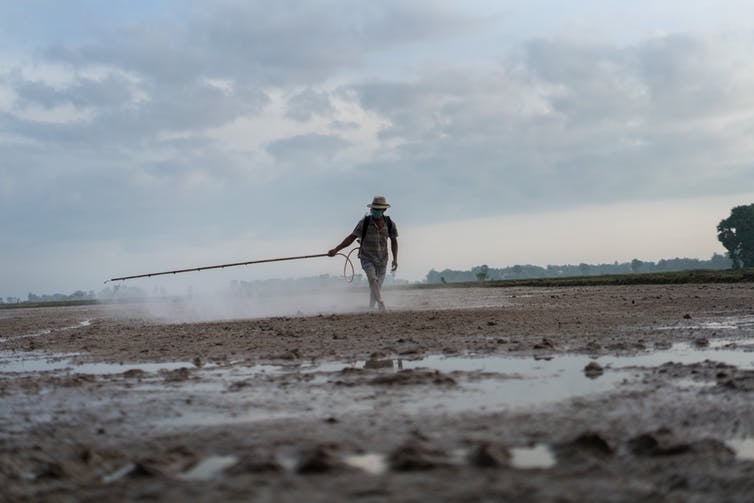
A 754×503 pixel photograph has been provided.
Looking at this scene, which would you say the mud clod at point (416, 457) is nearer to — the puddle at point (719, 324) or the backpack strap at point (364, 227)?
the puddle at point (719, 324)

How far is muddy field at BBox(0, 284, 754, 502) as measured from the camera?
3.34 meters

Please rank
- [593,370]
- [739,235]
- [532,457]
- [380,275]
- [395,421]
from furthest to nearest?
[739,235], [380,275], [593,370], [395,421], [532,457]

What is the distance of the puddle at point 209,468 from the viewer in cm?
360

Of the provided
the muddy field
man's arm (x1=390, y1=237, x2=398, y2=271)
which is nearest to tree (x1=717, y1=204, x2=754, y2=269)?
man's arm (x1=390, y1=237, x2=398, y2=271)

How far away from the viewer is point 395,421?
4.72 m

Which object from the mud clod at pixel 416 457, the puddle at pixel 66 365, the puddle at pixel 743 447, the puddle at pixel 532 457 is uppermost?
the puddle at pixel 66 365

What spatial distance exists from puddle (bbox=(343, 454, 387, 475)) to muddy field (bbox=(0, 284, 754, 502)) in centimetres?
2

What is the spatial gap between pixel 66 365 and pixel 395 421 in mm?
5754

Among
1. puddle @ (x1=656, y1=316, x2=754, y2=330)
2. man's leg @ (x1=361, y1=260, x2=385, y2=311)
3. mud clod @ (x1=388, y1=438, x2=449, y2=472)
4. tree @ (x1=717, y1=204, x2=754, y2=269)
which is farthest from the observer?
tree @ (x1=717, y1=204, x2=754, y2=269)

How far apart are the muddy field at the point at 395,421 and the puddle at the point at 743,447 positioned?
0.8 inches

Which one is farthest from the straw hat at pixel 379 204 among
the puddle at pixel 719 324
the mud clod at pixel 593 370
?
the mud clod at pixel 593 370

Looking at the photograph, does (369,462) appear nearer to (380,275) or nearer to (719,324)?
(719,324)

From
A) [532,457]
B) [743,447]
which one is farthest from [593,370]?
[532,457]

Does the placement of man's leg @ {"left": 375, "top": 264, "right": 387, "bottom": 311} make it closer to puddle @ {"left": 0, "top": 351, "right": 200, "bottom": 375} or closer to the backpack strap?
the backpack strap
